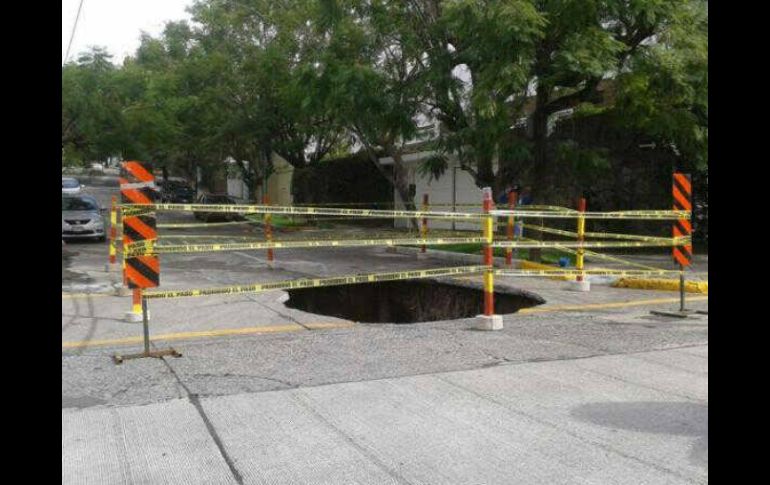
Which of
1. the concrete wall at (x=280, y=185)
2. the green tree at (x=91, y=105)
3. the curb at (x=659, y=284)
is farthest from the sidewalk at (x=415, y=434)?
the concrete wall at (x=280, y=185)

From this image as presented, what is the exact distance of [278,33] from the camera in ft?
90.0

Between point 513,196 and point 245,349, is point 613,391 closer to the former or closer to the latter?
point 245,349

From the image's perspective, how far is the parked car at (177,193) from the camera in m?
44.8

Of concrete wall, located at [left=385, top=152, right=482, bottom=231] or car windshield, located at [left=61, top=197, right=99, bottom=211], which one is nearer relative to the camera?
car windshield, located at [left=61, top=197, right=99, bottom=211]

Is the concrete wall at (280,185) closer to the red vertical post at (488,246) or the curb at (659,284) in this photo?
the curb at (659,284)

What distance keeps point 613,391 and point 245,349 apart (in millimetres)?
3304

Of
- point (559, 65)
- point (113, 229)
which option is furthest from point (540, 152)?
point (113, 229)

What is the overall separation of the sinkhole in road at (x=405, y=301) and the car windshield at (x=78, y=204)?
1250cm

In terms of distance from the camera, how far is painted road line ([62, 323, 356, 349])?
7066 millimetres

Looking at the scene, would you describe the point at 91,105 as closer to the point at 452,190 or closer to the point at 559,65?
the point at 452,190

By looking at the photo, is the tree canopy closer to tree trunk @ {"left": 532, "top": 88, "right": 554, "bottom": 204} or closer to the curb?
tree trunk @ {"left": 532, "top": 88, "right": 554, "bottom": 204}

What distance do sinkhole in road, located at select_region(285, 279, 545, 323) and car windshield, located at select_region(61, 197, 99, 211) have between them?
41.0 ft

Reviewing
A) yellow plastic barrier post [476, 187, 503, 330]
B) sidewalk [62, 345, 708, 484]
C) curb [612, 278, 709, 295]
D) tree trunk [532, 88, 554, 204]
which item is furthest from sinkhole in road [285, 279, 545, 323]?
sidewalk [62, 345, 708, 484]

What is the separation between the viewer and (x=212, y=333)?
7.58 metres
